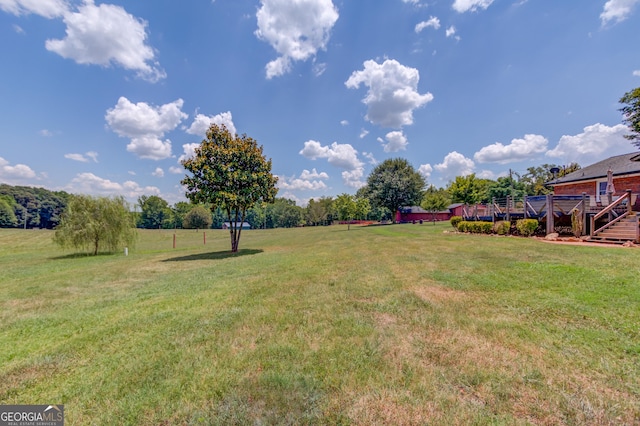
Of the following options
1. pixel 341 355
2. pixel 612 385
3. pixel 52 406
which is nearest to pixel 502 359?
pixel 612 385

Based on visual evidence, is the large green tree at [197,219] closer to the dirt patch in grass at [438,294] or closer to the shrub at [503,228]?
the shrub at [503,228]

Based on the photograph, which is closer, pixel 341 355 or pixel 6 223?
pixel 341 355

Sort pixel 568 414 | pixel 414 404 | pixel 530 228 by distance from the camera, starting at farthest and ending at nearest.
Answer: pixel 530 228 → pixel 414 404 → pixel 568 414

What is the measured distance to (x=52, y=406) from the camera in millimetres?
2604

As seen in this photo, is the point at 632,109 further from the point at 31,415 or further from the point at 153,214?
the point at 153,214

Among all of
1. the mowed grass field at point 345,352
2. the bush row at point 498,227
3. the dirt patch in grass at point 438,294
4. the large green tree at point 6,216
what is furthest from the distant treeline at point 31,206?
the dirt patch in grass at point 438,294

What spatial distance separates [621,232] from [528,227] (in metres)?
3.48

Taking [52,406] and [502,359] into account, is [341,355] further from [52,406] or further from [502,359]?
[52,406]

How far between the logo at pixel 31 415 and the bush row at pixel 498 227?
1876 centimetres

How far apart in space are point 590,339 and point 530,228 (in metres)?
13.8

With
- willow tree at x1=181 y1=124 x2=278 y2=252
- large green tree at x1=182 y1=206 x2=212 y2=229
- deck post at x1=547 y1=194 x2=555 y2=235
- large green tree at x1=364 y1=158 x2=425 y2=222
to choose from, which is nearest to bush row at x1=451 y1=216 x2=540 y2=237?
deck post at x1=547 y1=194 x2=555 y2=235

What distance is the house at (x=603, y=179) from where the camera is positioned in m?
17.7

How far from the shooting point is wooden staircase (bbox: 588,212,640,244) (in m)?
10.6

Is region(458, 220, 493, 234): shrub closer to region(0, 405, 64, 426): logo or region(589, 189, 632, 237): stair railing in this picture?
region(589, 189, 632, 237): stair railing
